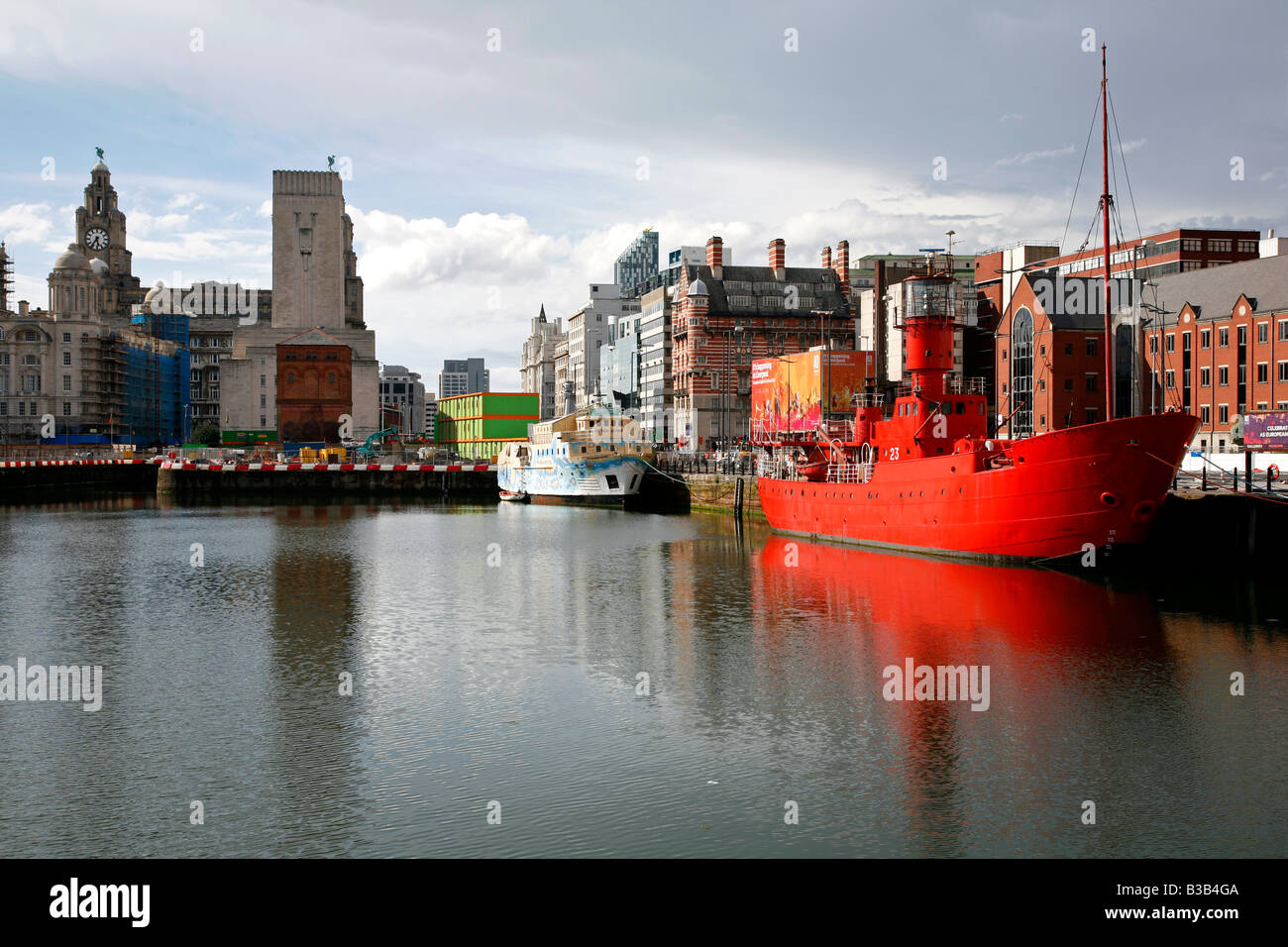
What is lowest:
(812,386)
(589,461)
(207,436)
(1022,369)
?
(589,461)

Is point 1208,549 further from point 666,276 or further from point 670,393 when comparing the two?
point 666,276

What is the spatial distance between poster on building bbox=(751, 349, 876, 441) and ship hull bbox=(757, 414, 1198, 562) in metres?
29.7

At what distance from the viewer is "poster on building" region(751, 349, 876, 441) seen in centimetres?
8319

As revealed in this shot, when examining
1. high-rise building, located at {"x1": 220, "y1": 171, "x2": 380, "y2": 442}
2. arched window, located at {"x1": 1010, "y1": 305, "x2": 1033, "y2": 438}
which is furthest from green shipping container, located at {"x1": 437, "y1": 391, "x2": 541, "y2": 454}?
arched window, located at {"x1": 1010, "y1": 305, "x2": 1033, "y2": 438}

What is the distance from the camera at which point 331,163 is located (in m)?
168

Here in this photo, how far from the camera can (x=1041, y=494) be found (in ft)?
134

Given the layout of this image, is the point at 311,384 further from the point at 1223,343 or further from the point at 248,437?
the point at 1223,343

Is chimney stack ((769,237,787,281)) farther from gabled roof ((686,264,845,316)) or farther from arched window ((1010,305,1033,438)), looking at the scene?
arched window ((1010,305,1033,438))

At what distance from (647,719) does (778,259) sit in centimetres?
10839

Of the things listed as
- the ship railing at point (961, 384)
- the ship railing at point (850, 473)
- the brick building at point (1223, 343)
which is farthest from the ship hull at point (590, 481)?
the brick building at point (1223, 343)

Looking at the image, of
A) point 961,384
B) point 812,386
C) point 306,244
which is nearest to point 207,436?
point 306,244

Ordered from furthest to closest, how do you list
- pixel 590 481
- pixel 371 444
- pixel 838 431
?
pixel 371 444 → pixel 590 481 → pixel 838 431

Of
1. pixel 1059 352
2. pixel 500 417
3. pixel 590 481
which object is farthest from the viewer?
pixel 500 417

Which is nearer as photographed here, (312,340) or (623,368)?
(312,340)
